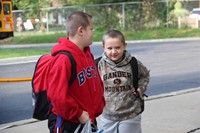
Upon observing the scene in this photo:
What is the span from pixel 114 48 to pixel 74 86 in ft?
3.93

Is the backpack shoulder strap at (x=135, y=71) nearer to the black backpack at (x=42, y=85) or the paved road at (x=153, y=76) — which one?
the black backpack at (x=42, y=85)

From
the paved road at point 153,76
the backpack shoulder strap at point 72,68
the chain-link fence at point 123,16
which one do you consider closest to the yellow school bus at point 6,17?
the paved road at point 153,76

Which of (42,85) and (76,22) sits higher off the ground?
(76,22)

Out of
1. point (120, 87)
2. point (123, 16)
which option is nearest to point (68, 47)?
point (120, 87)

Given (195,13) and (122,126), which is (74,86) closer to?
(122,126)

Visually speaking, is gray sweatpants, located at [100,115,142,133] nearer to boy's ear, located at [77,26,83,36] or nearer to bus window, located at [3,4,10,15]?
boy's ear, located at [77,26,83,36]

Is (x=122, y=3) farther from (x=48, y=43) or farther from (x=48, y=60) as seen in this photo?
(x=48, y=60)

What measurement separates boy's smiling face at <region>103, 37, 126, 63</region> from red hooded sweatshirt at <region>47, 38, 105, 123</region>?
0.84 meters

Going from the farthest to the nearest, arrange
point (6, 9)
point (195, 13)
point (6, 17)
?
point (195, 13) < point (6, 9) < point (6, 17)

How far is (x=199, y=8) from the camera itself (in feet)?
125

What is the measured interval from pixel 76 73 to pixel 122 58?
4.22 ft

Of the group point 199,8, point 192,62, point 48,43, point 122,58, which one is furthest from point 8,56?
point 199,8

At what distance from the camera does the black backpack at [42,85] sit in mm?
3570

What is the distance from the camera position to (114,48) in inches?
186
